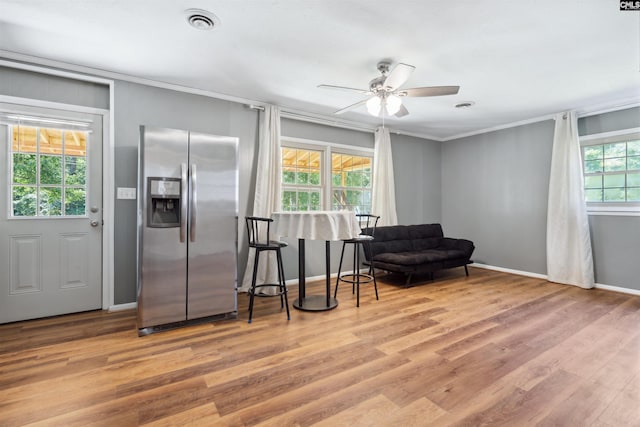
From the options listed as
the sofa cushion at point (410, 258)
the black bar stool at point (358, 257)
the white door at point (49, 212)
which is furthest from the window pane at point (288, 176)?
the white door at point (49, 212)

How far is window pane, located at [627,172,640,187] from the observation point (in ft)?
13.3

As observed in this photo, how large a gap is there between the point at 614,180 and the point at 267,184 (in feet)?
15.7

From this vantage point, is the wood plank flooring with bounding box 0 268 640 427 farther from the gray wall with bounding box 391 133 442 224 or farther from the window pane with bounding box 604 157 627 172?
the gray wall with bounding box 391 133 442 224

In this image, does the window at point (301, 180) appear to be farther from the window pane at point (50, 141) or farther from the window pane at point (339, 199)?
the window pane at point (50, 141)

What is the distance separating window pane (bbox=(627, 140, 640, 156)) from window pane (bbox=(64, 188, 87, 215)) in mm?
6732

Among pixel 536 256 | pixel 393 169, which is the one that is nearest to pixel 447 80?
pixel 393 169

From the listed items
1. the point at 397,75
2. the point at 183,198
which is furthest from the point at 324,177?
the point at 183,198

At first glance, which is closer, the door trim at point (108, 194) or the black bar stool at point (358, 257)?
the door trim at point (108, 194)

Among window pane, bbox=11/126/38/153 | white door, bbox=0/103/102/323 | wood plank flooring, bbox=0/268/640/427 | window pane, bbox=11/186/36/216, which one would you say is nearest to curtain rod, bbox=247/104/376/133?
white door, bbox=0/103/102/323

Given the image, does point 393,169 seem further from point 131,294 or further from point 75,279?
point 75,279

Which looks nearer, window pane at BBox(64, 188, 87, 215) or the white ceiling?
the white ceiling

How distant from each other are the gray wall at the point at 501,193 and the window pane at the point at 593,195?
1.60 ft

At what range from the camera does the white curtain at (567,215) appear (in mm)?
4227

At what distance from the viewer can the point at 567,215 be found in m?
4.34
